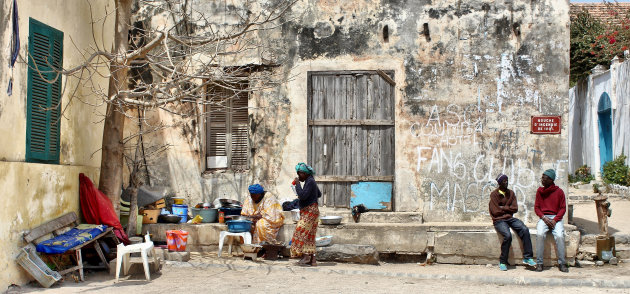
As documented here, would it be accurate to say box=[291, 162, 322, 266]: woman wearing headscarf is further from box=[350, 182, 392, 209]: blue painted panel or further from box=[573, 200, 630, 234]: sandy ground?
box=[573, 200, 630, 234]: sandy ground

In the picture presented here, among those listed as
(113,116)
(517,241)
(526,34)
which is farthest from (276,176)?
(526,34)

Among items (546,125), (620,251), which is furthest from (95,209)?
(620,251)

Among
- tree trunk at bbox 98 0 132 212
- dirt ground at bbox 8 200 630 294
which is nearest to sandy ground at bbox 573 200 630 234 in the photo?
dirt ground at bbox 8 200 630 294

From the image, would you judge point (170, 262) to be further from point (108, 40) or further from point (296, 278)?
point (108, 40)

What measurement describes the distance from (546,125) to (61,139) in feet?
24.6

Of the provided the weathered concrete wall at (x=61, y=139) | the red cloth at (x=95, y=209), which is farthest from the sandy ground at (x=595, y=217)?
the weathered concrete wall at (x=61, y=139)

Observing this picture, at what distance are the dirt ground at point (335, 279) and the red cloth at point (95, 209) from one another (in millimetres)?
748

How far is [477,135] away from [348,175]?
2250mm

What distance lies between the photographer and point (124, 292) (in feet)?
24.6

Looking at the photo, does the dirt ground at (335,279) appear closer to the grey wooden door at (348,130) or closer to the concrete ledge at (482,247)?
the concrete ledge at (482,247)

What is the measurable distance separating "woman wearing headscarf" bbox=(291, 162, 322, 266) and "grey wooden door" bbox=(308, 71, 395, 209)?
5.12 feet

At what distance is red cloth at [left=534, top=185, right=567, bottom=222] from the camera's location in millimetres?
9766

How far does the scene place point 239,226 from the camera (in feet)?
33.4

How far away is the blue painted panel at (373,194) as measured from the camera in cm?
1105
